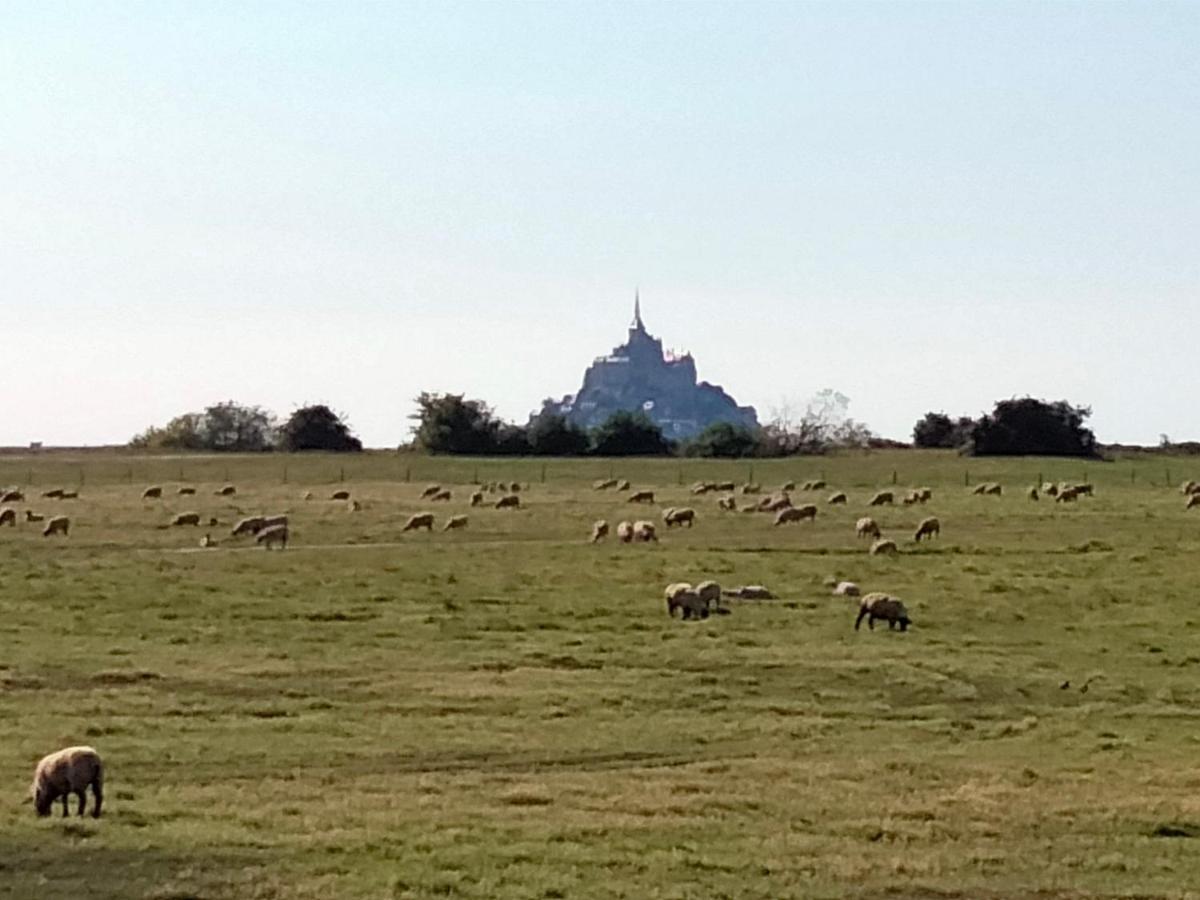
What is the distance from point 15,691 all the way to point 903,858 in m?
15.0

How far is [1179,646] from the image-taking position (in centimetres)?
3444

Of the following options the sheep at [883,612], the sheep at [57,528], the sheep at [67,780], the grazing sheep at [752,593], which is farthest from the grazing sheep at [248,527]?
the sheep at [67,780]

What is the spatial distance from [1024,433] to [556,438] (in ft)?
102

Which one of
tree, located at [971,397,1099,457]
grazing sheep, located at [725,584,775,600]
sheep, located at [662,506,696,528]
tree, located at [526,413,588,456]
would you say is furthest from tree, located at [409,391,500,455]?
grazing sheep, located at [725,584,775,600]

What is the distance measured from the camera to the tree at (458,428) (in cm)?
13212

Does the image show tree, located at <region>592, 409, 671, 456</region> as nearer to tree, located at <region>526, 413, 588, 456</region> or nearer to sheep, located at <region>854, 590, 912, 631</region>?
tree, located at <region>526, 413, 588, 456</region>

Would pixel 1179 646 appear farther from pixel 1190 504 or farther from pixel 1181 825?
pixel 1190 504

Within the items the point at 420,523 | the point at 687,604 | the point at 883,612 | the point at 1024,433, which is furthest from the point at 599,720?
the point at 1024,433

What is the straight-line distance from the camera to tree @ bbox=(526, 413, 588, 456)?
131 metres

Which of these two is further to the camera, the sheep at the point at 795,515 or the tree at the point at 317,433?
the tree at the point at 317,433

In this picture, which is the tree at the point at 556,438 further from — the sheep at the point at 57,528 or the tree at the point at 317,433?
the sheep at the point at 57,528

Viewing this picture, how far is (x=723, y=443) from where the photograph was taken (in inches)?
5167

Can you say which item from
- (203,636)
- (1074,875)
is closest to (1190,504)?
(203,636)

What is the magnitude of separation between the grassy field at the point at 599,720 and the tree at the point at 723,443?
74.2 metres
